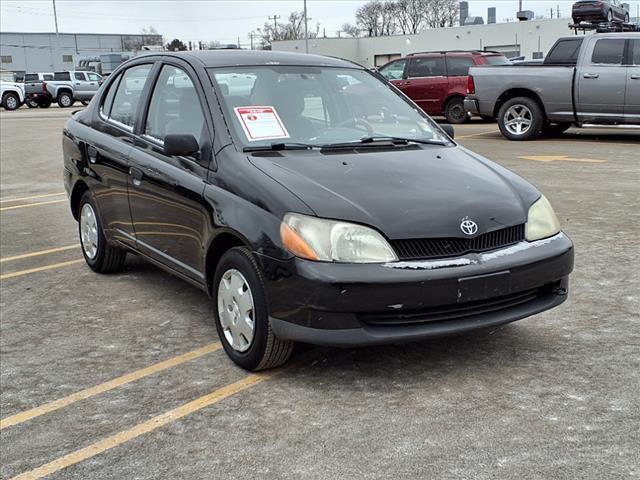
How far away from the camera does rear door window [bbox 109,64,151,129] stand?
529cm

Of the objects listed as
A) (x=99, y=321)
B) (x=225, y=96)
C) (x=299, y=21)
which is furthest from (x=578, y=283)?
(x=299, y=21)

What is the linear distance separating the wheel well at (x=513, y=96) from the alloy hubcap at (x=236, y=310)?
11.5 meters

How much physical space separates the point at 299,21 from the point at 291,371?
11019 centimetres

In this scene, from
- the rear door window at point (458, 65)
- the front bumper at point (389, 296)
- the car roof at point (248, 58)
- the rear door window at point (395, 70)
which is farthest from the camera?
the rear door window at point (395, 70)

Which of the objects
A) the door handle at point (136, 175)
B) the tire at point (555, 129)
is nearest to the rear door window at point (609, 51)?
the tire at point (555, 129)

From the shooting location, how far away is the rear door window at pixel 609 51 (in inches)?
530

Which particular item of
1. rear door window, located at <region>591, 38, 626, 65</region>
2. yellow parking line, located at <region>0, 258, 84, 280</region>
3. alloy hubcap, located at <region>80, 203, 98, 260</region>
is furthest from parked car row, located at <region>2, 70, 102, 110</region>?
alloy hubcap, located at <region>80, 203, 98, 260</region>

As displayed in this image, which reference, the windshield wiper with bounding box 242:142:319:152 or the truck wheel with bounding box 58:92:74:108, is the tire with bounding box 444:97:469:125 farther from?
the truck wheel with bounding box 58:92:74:108

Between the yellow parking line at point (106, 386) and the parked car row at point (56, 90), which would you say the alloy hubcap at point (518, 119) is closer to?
the yellow parking line at point (106, 386)

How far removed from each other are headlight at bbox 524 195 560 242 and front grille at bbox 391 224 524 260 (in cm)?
15

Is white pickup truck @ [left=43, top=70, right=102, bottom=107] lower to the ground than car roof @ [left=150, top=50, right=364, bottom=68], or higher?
lower

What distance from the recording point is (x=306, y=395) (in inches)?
144

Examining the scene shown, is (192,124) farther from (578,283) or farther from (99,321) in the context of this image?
(578,283)

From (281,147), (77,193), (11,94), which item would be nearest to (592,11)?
(77,193)
